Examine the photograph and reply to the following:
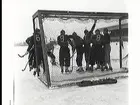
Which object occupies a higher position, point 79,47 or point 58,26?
point 58,26

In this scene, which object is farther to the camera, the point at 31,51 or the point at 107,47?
the point at 107,47

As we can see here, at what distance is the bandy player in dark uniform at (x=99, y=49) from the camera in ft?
4.59

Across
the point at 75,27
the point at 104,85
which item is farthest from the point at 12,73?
the point at 104,85

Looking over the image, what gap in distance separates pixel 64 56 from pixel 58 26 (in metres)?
0.17

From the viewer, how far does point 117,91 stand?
1.44 meters

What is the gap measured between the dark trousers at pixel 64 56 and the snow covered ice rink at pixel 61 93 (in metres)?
0.14

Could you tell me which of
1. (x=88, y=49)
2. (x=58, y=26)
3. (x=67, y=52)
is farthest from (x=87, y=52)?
(x=58, y=26)

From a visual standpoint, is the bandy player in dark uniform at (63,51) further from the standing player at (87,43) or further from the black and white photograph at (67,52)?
the standing player at (87,43)

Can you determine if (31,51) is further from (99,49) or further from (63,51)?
(99,49)

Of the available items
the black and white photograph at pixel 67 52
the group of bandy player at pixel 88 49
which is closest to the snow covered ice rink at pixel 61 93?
the black and white photograph at pixel 67 52

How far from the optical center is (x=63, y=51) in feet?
4.42

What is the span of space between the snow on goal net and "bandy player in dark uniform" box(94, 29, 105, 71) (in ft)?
0.12

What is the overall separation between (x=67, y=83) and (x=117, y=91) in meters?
0.31

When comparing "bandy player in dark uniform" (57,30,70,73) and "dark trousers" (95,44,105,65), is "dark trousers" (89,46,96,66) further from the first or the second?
"bandy player in dark uniform" (57,30,70,73)
